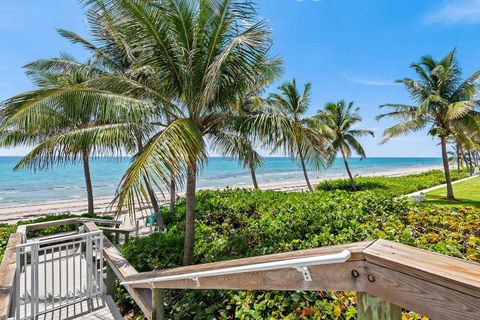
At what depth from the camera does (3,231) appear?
298 inches

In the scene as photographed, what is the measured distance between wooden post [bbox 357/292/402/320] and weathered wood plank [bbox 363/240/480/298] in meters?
0.16

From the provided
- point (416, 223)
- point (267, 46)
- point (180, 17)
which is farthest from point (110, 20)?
point (416, 223)

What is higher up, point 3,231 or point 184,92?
point 184,92

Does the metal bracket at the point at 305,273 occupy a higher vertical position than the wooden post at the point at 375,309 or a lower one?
higher

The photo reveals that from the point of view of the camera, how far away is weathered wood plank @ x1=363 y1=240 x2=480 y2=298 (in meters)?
0.69

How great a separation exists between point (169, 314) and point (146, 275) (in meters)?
1.31

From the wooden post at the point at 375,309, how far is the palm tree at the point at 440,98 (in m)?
13.6

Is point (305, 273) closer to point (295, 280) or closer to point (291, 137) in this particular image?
point (295, 280)

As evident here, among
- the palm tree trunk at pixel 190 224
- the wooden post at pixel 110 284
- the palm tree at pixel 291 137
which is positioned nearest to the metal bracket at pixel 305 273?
the palm tree at pixel 291 137

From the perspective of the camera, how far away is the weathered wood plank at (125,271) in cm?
279

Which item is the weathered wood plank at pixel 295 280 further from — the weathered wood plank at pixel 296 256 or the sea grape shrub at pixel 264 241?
the sea grape shrub at pixel 264 241

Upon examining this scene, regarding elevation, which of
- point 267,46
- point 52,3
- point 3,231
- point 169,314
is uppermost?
point 52,3

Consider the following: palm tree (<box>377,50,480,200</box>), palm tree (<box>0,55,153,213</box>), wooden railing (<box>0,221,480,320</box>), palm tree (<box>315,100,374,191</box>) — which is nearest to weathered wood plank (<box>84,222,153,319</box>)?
palm tree (<box>0,55,153,213</box>)

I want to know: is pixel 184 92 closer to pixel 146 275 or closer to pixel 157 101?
pixel 157 101
